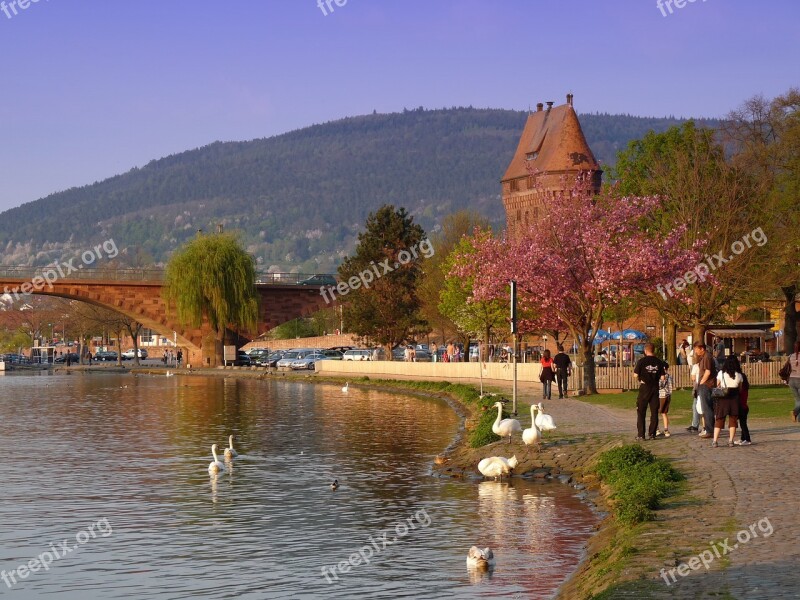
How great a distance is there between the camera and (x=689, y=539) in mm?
14352

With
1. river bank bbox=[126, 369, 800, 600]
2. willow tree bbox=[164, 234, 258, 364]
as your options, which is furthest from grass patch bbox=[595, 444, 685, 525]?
willow tree bbox=[164, 234, 258, 364]

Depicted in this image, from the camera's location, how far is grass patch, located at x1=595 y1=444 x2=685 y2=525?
656 inches

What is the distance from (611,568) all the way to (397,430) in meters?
23.1

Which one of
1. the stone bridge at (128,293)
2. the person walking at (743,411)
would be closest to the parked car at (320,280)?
the stone bridge at (128,293)

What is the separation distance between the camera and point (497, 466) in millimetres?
23219

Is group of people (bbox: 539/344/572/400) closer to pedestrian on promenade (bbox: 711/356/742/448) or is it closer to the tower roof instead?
pedestrian on promenade (bbox: 711/356/742/448)

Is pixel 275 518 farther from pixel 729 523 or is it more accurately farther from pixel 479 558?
pixel 729 523

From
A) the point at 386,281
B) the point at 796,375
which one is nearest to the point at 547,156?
the point at 386,281

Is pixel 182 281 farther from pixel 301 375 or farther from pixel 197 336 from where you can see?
pixel 301 375

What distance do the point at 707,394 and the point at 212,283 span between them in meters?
76.0

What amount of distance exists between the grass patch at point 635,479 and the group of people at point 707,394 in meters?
1.91

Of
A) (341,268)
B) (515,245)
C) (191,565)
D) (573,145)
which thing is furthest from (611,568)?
(573,145)

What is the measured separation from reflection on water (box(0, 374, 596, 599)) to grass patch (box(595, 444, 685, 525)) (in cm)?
73

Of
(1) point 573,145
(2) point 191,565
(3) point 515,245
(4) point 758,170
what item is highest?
(1) point 573,145
